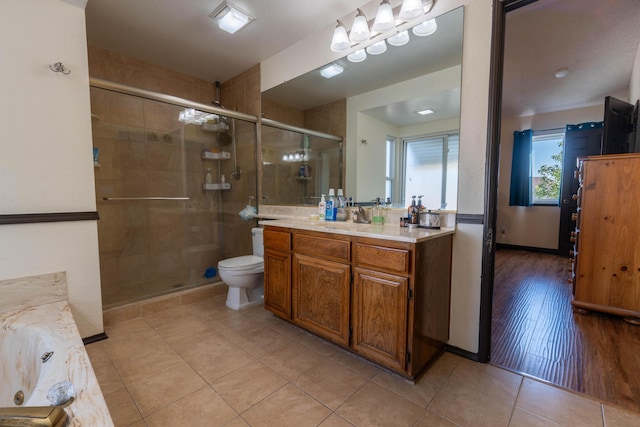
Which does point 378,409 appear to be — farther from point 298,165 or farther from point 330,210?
point 298,165

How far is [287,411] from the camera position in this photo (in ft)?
4.27

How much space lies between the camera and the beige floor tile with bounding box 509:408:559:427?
1217 mm

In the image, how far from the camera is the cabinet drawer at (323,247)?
165cm

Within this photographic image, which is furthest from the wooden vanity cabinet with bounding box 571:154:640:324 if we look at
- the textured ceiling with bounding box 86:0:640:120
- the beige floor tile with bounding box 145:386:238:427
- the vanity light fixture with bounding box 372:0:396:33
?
the beige floor tile with bounding box 145:386:238:427

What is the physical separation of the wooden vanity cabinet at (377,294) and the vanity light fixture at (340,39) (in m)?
1.47

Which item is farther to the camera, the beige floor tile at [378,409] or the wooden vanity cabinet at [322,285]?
the wooden vanity cabinet at [322,285]

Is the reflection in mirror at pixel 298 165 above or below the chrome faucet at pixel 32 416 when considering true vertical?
above


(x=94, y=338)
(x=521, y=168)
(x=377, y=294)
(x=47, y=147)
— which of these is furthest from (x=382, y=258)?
(x=521, y=168)

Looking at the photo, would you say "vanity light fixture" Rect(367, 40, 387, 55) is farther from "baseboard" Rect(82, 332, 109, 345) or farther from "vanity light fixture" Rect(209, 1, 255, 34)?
"baseboard" Rect(82, 332, 109, 345)

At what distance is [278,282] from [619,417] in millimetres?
1908

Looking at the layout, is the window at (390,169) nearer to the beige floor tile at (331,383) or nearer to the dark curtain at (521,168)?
the beige floor tile at (331,383)

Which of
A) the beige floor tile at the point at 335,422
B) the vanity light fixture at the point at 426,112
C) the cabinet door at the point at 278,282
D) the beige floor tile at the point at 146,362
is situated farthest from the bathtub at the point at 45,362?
the vanity light fixture at the point at 426,112

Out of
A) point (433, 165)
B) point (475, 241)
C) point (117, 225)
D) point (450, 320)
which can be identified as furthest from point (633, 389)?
point (117, 225)

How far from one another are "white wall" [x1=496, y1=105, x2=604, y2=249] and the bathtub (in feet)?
15.8
